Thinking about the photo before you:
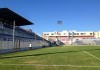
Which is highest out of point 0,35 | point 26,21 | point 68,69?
point 26,21

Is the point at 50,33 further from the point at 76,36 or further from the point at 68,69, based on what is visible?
the point at 68,69

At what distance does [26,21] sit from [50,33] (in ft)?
448

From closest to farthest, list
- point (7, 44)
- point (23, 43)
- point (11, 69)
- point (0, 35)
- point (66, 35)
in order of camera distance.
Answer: point (11, 69) < point (0, 35) < point (7, 44) < point (23, 43) < point (66, 35)

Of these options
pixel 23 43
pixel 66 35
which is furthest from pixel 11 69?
pixel 66 35

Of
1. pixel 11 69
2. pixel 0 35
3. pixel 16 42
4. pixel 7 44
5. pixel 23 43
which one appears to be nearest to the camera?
pixel 11 69

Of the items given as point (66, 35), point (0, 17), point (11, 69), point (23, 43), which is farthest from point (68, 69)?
point (66, 35)

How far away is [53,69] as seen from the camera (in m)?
14.9

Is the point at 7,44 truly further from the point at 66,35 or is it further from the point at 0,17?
the point at 66,35

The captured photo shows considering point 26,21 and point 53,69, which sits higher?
point 26,21

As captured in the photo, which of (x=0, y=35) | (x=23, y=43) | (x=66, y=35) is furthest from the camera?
(x=66, y=35)

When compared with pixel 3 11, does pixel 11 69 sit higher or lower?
lower

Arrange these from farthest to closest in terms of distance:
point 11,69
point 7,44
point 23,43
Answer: point 23,43, point 7,44, point 11,69

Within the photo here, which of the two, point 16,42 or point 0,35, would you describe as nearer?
point 0,35

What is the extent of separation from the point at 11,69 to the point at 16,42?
128ft
